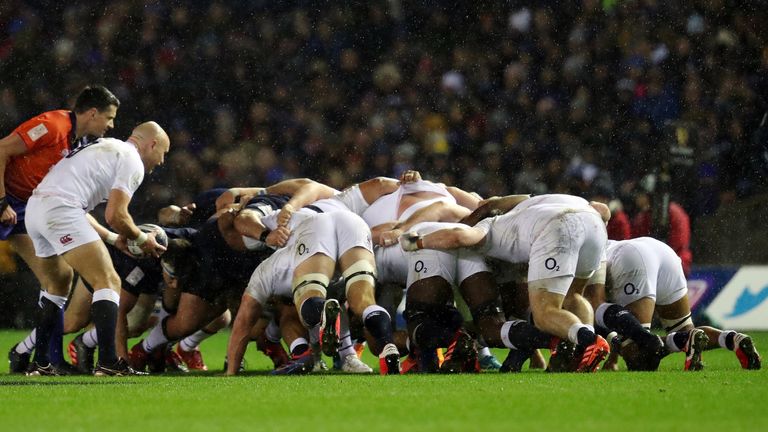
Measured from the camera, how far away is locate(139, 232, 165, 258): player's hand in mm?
7715

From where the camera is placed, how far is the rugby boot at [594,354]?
22.5 feet

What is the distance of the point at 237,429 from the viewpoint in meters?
4.42

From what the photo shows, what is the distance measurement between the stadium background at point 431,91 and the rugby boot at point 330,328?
249 inches

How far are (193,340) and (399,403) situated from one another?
3940 millimetres

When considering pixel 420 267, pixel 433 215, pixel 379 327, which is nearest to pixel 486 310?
pixel 420 267

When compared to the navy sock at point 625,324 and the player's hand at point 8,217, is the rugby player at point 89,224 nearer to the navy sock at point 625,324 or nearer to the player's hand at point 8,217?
the player's hand at point 8,217

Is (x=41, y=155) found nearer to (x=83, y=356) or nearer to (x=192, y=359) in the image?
(x=83, y=356)

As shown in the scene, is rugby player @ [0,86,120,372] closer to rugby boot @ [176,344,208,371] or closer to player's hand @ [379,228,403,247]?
rugby boot @ [176,344,208,371]

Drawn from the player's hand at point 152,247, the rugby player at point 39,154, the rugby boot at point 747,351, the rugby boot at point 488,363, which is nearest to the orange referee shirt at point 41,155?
the rugby player at point 39,154

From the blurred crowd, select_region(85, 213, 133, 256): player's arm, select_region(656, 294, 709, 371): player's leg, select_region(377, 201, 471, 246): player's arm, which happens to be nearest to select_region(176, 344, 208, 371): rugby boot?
select_region(85, 213, 133, 256): player's arm

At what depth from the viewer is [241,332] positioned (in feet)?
25.0

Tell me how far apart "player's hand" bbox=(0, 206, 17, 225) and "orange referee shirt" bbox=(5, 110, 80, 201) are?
189 mm

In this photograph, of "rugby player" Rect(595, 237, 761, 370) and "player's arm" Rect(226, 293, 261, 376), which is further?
"player's arm" Rect(226, 293, 261, 376)

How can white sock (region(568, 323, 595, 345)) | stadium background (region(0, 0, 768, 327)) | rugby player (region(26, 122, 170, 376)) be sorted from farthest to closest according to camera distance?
stadium background (region(0, 0, 768, 327)) < rugby player (region(26, 122, 170, 376)) < white sock (region(568, 323, 595, 345))
